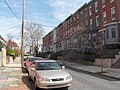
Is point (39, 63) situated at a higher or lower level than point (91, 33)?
lower

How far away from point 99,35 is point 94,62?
5.00m

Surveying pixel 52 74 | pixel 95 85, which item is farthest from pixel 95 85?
pixel 52 74

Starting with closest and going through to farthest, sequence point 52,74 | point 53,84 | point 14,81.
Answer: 1. point 53,84
2. point 52,74
3. point 14,81

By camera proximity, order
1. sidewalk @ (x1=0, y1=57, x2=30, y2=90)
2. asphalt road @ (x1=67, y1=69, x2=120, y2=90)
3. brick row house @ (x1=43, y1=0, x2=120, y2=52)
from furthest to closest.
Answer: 1. brick row house @ (x1=43, y1=0, x2=120, y2=52)
2. sidewalk @ (x1=0, y1=57, x2=30, y2=90)
3. asphalt road @ (x1=67, y1=69, x2=120, y2=90)

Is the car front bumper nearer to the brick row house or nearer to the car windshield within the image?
the car windshield

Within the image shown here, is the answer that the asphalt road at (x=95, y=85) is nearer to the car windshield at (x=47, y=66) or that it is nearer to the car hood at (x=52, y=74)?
the car hood at (x=52, y=74)

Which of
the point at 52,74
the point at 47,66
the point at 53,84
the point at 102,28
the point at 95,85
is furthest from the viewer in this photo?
the point at 102,28

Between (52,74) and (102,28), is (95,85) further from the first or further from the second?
(102,28)

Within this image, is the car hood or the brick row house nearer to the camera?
the car hood

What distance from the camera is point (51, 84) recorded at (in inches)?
362

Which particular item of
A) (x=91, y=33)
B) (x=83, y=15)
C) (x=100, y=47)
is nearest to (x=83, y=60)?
(x=100, y=47)

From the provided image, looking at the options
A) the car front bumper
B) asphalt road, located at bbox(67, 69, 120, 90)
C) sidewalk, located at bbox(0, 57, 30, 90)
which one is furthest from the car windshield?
the car front bumper

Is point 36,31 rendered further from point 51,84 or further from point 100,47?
point 51,84

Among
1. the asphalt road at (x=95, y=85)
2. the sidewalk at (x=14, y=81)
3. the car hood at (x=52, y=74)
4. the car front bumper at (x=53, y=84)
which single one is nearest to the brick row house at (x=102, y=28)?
the sidewalk at (x=14, y=81)
